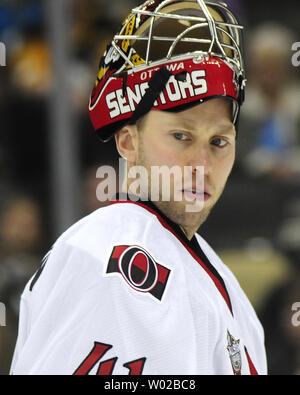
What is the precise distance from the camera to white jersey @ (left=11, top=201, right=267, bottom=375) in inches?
69.9

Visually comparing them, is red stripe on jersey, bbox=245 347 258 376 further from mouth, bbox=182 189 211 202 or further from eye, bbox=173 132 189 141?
eye, bbox=173 132 189 141

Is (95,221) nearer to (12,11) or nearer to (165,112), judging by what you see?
(165,112)

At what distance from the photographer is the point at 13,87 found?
16.2 feet

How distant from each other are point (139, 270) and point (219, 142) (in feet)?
1.43

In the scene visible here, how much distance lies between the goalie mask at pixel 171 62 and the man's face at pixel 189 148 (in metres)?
0.03

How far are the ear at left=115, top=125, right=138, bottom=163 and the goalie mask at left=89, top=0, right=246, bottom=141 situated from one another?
0.7 inches

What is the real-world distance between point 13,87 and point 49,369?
334cm

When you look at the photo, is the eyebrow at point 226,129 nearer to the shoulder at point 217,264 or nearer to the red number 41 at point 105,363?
the shoulder at point 217,264

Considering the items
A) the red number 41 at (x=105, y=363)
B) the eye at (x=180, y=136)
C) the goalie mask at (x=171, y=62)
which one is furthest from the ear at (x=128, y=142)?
the red number 41 at (x=105, y=363)

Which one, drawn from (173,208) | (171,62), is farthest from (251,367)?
(171,62)

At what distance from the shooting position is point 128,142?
2150 mm

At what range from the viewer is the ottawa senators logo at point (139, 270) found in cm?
183

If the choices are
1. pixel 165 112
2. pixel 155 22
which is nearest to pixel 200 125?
pixel 165 112

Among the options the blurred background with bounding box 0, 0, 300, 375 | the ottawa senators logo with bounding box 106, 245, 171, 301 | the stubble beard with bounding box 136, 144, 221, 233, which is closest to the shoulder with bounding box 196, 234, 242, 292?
the stubble beard with bounding box 136, 144, 221, 233
